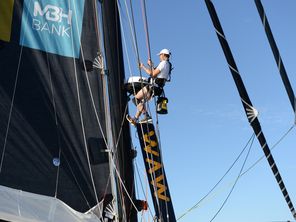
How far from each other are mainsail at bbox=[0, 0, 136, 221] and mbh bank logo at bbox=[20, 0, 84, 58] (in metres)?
0.01

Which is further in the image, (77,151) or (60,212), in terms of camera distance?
(77,151)

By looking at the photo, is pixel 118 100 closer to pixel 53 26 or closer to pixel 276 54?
pixel 53 26

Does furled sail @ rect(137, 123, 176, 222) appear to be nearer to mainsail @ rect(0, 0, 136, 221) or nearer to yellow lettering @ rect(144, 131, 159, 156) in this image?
yellow lettering @ rect(144, 131, 159, 156)

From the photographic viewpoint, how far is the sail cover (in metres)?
7.00

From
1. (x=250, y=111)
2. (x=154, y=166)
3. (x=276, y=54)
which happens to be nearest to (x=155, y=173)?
(x=154, y=166)

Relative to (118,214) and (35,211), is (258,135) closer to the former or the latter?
(118,214)

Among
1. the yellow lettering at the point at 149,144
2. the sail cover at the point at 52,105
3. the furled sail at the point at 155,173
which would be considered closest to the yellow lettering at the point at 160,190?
the furled sail at the point at 155,173

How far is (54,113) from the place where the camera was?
7379 millimetres

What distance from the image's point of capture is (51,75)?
7574 mm

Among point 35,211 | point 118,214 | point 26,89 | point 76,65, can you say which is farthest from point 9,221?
point 76,65

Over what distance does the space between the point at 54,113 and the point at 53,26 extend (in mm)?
1248

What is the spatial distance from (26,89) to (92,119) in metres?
0.93

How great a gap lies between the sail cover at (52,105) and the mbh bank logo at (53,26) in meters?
0.01

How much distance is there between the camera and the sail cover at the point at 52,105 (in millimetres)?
7004
